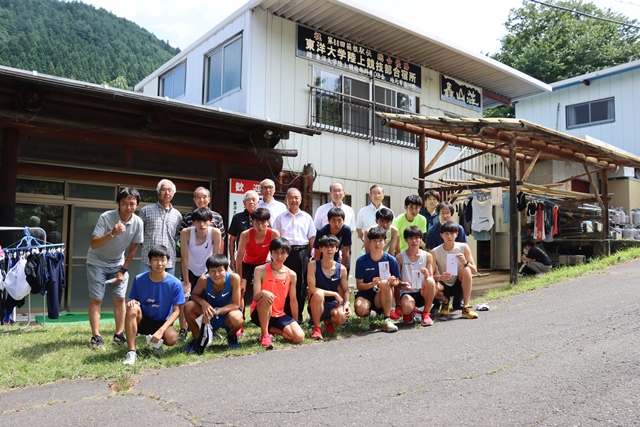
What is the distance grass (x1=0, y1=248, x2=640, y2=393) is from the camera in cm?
471

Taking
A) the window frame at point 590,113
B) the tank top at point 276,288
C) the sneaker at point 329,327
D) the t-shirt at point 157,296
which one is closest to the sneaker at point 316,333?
the sneaker at point 329,327

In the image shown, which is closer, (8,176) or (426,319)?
(426,319)

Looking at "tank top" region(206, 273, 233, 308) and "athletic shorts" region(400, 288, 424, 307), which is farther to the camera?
"athletic shorts" region(400, 288, 424, 307)

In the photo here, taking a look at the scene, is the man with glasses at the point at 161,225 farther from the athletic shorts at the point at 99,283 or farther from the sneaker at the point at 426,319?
the sneaker at the point at 426,319

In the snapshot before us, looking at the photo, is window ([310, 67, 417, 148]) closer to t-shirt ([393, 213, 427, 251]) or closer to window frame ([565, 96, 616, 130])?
t-shirt ([393, 213, 427, 251])

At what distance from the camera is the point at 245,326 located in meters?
7.03

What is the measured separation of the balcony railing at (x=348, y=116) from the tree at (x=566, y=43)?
19473 mm

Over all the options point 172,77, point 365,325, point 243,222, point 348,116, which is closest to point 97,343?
point 243,222

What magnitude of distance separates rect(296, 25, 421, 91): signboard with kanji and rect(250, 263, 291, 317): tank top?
6700mm

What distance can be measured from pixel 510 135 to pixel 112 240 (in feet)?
25.3

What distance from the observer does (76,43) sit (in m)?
46.7

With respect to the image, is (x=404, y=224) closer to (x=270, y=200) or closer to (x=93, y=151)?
(x=270, y=200)

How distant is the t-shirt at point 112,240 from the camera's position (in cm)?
588

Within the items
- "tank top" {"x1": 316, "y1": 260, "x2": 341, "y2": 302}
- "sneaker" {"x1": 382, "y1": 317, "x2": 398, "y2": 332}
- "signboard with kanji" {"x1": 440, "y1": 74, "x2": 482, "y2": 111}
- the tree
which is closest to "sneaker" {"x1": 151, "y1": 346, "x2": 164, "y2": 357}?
"tank top" {"x1": 316, "y1": 260, "x2": 341, "y2": 302}
